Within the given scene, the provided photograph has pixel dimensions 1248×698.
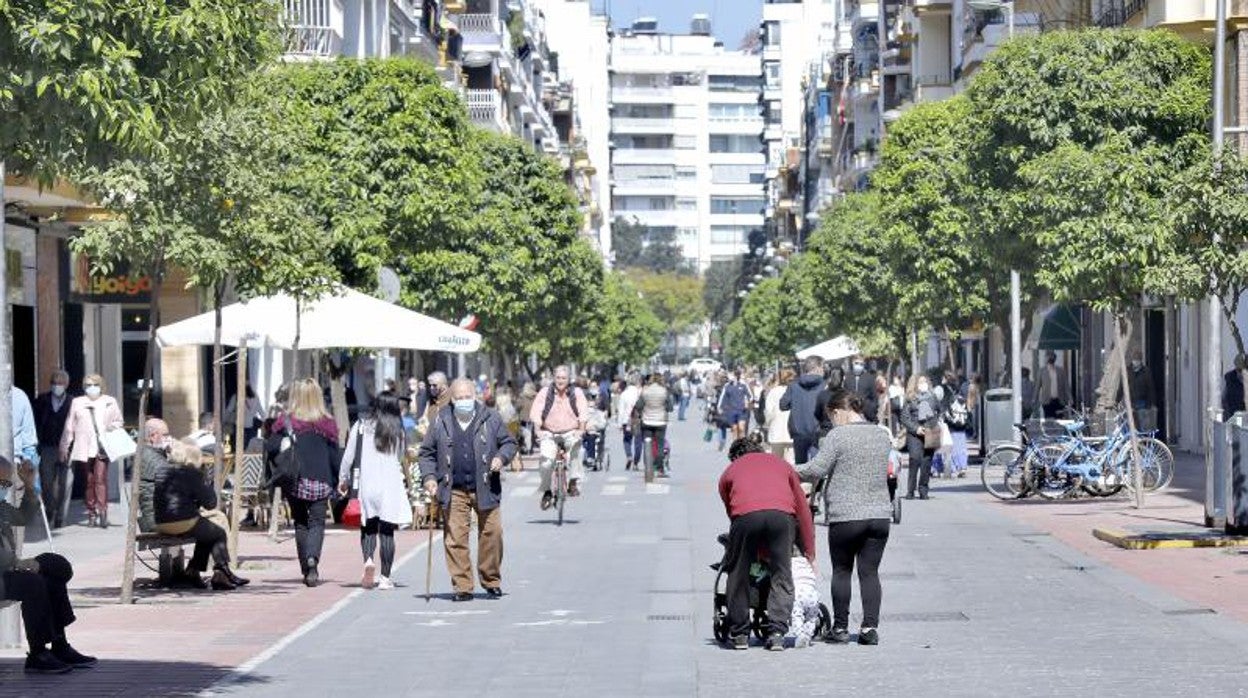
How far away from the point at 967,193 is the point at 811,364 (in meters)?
12.1

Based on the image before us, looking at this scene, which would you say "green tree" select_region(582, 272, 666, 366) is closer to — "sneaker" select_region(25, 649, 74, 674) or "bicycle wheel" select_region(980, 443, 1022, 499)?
"bicycle wheel" select_region(980, 443, 1022, 499)

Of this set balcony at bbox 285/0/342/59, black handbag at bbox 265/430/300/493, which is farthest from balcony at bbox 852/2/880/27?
black handbag at bbox 265/430/300/493

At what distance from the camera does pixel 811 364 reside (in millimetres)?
28484

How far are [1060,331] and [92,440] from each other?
88.2 ft

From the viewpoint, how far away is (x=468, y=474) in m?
19.4

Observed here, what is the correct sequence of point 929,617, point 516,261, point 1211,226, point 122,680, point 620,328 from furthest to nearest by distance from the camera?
point 620,328, point 516,261, point 1211,226, point 929,617, point 122,680

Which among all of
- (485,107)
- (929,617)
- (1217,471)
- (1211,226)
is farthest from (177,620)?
(485,107)

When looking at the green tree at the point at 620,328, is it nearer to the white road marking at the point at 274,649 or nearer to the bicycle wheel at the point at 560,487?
the bicycle wheel at the point at 560,487

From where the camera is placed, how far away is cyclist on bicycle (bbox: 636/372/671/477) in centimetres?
4044

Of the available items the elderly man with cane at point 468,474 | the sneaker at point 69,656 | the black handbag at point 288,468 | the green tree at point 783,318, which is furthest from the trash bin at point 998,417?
the green tree at point 783,318

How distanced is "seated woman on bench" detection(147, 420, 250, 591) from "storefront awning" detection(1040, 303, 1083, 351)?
1328 inches

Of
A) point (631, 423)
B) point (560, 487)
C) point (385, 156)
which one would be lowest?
point (560, 487)

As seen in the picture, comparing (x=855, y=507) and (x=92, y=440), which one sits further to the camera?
(x=92, y=440)

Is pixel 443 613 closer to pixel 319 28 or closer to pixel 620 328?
pixel 319 28
